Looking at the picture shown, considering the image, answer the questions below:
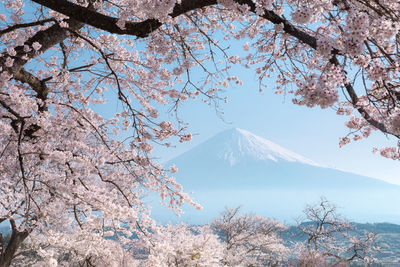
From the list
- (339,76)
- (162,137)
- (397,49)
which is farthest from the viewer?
(162,137)

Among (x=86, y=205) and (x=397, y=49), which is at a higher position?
(x=397, y=49)

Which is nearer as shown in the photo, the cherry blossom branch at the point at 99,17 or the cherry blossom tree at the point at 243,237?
the cherry blossom branch at the point at 99,17

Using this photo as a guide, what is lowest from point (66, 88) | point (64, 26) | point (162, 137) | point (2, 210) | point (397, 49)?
point (2, 210)

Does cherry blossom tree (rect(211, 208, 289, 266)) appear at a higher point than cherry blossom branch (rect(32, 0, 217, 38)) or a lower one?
lower

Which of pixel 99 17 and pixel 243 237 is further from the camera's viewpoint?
pixel 243 237

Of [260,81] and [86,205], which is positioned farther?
[260,81]

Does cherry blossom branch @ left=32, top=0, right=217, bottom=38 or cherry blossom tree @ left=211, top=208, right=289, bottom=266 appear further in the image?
cherry blossom tree @ left=211, top=208, right=289, bottom=266

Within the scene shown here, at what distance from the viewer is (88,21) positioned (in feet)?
7.84

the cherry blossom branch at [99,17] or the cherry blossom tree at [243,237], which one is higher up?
the cherry blossom branch at [99,17]

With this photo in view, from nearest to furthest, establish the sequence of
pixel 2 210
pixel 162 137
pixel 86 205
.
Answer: pixel 86 205
pixel 162 137
pixel 2 210

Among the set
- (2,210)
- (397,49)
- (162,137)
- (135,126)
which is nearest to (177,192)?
(162,137)

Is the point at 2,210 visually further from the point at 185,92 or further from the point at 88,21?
the point at 88,21

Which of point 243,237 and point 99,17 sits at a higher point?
point 99,17

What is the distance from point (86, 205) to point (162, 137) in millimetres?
1371
